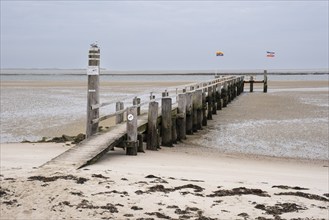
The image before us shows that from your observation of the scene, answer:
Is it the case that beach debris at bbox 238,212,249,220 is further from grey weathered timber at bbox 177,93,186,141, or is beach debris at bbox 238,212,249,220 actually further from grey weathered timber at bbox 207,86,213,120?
grey weathered timber at bbox 207,86,213,120

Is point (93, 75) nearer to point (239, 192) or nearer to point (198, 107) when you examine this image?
point (239, 192)

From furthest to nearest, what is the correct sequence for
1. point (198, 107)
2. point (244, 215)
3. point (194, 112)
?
point (198, 107), point (194, 112), point (244, 215)

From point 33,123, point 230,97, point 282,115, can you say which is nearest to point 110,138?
point 33,123

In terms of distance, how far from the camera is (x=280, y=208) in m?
6.20

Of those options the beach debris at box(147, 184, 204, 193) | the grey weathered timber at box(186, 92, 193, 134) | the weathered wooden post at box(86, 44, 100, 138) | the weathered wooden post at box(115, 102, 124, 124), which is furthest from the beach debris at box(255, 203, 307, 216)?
the grey weathered timber at box(186, 92, 193, 134)

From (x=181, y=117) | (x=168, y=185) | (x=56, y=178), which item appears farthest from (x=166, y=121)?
(x=56, y=178)

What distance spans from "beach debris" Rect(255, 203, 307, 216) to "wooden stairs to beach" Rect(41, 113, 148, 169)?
3060 millimetres

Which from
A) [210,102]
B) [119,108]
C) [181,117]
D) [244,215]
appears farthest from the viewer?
[210,102]

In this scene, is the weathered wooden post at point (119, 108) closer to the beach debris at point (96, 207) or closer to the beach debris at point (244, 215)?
the beach debris at point (96, 207)

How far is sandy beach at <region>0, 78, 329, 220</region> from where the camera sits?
232 inches

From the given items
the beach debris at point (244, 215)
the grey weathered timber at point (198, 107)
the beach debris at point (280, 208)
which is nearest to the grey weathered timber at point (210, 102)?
the grey weathered timber at point (198, 107)

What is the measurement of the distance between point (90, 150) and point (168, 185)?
Result: 240 cm

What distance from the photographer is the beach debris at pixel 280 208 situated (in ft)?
19.9

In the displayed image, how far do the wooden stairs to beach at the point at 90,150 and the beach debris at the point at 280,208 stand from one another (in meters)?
3.06
